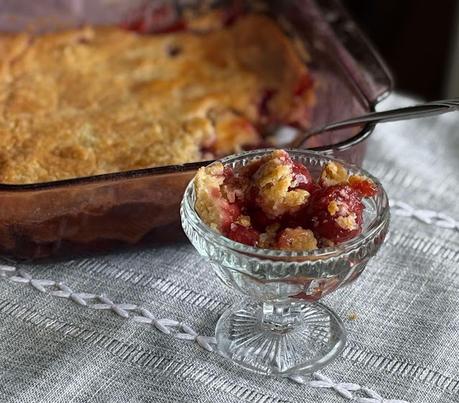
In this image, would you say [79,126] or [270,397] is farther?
[79,126]

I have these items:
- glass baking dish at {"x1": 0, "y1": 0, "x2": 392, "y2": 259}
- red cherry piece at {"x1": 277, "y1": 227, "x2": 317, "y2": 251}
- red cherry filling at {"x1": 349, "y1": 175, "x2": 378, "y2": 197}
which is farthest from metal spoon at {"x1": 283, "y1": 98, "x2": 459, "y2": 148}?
red cherry piece at {"x1": 277, "y1": 227, "x2": 317, "y2": 251}

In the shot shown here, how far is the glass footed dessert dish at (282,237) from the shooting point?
0.95 metres

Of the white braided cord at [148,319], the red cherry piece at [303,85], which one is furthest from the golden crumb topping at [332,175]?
the red cherry piece at [303,85]

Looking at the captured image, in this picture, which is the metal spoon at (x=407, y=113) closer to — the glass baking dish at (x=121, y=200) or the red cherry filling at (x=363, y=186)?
the glass baking dish at (x=121, y=200)

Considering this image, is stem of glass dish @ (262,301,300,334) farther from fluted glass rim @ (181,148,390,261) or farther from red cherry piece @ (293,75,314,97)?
red cherry piece @ (293,75,314,97)

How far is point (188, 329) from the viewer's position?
1.11 meters

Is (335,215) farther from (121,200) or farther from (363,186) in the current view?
(121,200)

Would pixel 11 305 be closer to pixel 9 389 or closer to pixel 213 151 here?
pixel 9 389

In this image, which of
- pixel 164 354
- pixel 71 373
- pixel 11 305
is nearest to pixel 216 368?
pixel 164 354

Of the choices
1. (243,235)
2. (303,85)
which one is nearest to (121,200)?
(243,235)

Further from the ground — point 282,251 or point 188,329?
point 282,251

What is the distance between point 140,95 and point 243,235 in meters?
0.66

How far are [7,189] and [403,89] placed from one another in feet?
6.26

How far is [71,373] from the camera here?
104 centimetres
